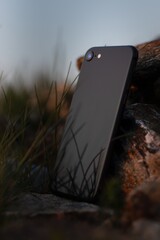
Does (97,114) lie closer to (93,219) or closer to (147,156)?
(147,156)

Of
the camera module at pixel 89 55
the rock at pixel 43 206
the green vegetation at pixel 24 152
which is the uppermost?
the camera module at pixel 89 55

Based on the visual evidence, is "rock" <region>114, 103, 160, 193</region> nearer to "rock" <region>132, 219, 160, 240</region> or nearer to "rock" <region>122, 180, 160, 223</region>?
"rock" <region>122, 180, 160, 223</region>

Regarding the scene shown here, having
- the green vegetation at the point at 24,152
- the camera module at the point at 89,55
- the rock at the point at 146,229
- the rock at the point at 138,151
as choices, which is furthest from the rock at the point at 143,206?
the camera module at the point at 89,55

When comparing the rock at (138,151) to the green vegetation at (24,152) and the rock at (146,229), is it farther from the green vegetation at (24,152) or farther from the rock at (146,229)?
the rock at (146,229)

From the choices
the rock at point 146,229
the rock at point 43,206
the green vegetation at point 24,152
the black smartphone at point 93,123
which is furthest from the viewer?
the black smartphone at point 93,123

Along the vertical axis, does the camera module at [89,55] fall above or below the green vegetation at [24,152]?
above

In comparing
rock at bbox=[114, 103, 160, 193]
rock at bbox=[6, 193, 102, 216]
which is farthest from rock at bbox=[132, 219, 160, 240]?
rock at bbox=[114, 103, 160, 193]

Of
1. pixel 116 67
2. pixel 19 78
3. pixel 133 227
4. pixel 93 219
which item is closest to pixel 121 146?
pixel 116 67
